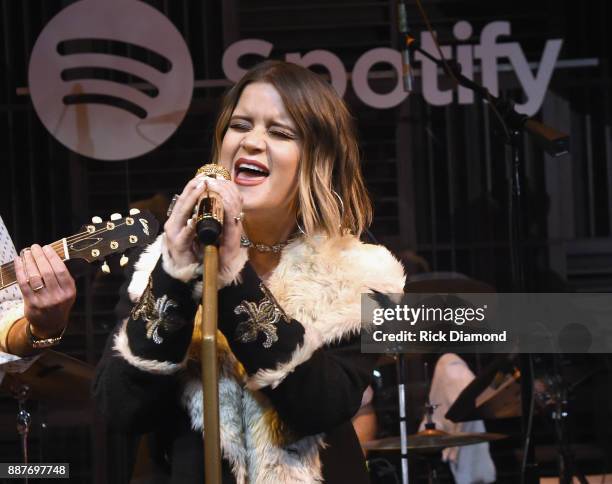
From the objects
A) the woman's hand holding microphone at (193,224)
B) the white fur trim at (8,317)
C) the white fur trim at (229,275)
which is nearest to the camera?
the woman's hand holding microphone at (193,224)

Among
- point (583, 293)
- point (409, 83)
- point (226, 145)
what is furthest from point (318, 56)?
point (226, 145)

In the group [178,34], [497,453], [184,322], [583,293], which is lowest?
[497,453]

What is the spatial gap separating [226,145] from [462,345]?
1794mm

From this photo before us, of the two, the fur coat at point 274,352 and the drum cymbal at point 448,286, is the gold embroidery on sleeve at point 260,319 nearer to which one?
the fur coat at point 274,352

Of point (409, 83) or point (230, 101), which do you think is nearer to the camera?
point (230, 101)

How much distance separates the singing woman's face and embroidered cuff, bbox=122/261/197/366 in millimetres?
262

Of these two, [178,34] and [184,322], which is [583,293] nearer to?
[178,34]

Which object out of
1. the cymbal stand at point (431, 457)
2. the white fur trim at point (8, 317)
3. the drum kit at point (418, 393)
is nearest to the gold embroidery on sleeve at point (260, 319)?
the white fur trim at point (8, 317)

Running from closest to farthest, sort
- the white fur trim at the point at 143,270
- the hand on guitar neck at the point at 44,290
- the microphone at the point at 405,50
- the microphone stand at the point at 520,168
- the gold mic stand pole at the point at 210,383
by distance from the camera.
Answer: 1. the gold mic stand pole at the point at 210,383
2. the white fur trim at the point at 143,270
3. the hand on guitar neck at the point at 44,290
4. the microphone stand at the point at 520,168
5. the microphone at the point at 405,50

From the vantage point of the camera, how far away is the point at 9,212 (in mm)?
3184

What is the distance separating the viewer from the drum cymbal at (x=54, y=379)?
276 cm

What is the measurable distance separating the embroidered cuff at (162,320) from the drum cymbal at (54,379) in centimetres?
137

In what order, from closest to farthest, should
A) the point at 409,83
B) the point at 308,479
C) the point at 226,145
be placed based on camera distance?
the point at 308,479
the point at 226,145
the point at 409,83

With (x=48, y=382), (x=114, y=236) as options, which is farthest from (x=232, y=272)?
(x=48, y=382)
